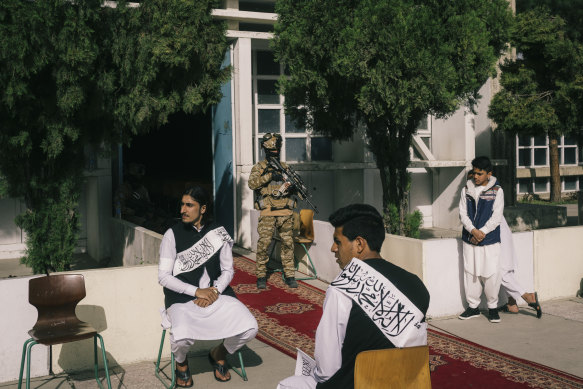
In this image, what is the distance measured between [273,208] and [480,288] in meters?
2.99

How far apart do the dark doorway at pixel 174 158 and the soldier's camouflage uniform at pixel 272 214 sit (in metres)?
3.81

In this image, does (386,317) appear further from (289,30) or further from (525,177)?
(525,177)

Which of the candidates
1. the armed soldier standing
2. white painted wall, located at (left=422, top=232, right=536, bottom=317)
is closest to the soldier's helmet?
the armed soldier standing

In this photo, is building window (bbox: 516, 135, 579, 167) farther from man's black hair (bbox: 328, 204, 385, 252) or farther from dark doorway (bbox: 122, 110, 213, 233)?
man's black hair (bbox: 328, 204, 385, 252)

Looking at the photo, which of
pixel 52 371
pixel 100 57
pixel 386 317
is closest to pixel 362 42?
pixel 100 57

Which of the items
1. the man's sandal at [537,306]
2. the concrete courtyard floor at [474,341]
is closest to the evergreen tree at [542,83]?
the concrete courtyard floor at [474,341]

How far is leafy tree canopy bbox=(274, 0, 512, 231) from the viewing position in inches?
311

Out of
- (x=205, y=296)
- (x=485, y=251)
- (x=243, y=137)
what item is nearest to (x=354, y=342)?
(x=205, y=296)

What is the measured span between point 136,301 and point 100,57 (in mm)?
2951

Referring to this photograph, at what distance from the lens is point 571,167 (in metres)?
23.5

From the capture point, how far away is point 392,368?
279 centimetres

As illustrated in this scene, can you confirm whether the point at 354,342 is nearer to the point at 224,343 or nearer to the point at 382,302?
the point at 382,302

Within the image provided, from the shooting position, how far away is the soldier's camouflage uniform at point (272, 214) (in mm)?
8727

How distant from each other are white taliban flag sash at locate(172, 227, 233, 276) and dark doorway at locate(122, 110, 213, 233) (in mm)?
6842
